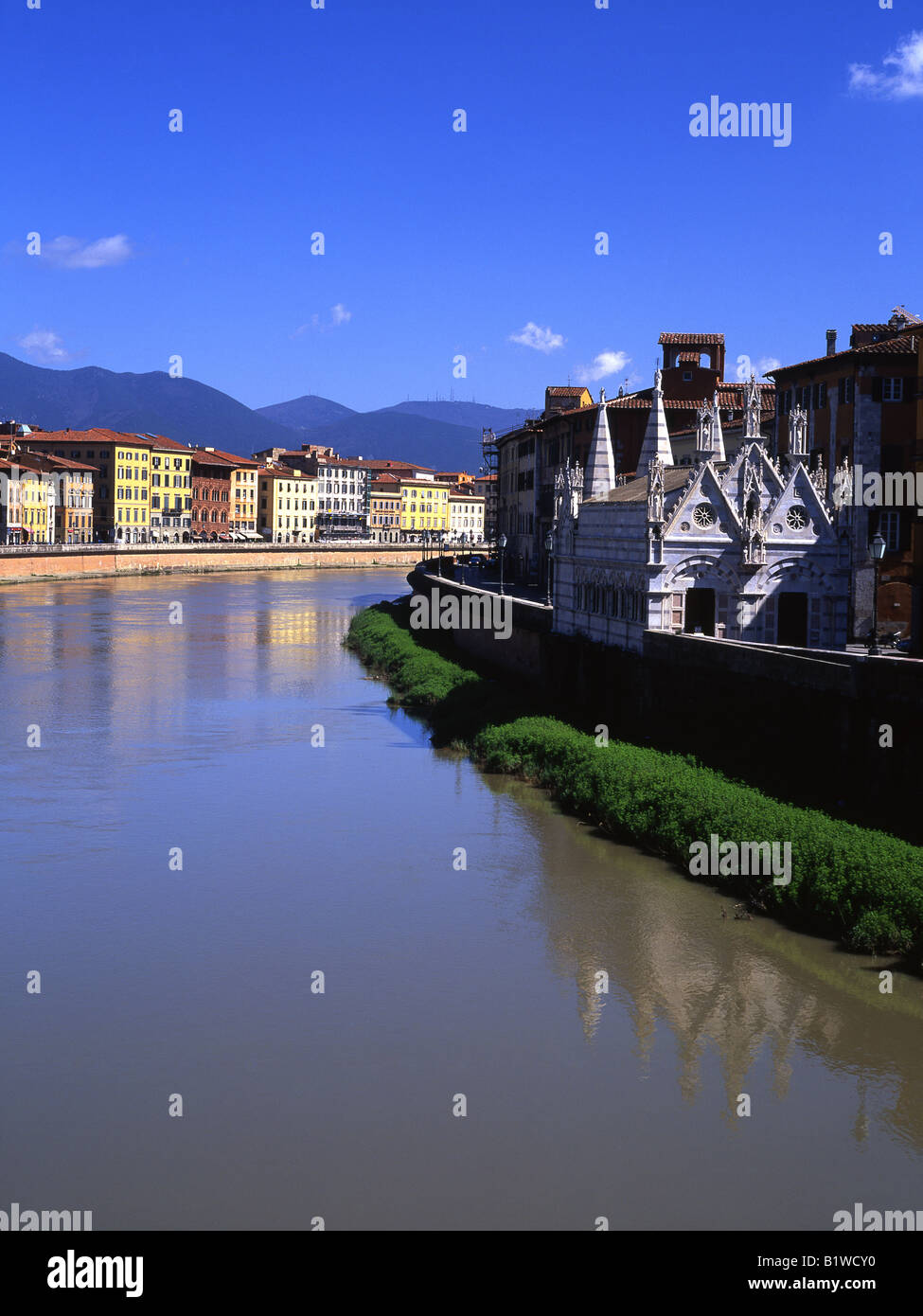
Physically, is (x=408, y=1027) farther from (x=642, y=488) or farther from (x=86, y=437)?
(x=86, y=437)

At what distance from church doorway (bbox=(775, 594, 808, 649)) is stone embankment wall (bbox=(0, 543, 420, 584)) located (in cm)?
7124

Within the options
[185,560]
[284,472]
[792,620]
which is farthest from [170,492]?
[792,620]

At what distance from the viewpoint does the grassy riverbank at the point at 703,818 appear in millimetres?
17953

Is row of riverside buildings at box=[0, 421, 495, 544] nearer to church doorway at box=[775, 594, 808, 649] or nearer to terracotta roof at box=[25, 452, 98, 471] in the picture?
terracotta roof at box=[25, 452, 98, 471]

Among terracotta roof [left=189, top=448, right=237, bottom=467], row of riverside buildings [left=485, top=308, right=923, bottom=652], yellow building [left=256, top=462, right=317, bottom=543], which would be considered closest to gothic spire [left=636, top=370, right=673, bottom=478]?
row of riverside buildings [left=485, top=308, right=923, bottom=652]

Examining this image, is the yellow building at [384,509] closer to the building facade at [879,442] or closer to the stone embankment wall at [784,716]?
the building facade at [879,442]

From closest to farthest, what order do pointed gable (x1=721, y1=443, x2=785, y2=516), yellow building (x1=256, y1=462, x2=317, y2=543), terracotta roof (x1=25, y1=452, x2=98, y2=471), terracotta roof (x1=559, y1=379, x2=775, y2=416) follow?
pointed gable (x1=721, y1=443, x2=785, y2=516), terracotta roof (x1=559, y1=379, x2=775, y2=416), terracotta roof (x1=25, y1=452, x2=98, y2=471), yellow building (x1=256, y1=462, x2=317, y2=543)

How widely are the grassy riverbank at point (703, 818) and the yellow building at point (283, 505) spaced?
12689cm

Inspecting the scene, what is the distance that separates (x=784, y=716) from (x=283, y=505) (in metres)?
145

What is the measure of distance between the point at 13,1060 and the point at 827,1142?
26.2 ft

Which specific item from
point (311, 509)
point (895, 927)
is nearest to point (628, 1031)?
point (895, 927)

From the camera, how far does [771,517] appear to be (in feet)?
97.4

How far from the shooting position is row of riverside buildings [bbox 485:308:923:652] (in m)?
29.8
